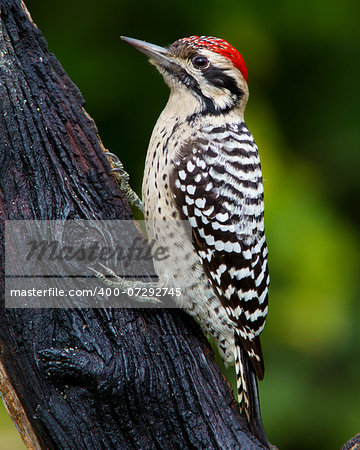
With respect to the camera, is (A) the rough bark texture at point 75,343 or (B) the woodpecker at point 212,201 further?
(B) the woodpecker at point 212,201

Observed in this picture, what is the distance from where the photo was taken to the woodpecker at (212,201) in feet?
9.78

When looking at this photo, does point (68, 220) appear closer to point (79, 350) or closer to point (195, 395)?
point (79, 350)

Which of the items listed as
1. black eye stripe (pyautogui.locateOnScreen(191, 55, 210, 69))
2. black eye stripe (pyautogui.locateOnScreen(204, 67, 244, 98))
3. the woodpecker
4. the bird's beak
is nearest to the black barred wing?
the woodpecker

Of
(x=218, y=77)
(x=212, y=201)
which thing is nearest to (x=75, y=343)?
(x=212, y=201)

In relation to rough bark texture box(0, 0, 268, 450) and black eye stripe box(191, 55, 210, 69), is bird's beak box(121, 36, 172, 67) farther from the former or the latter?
rough bark texture box(0, 0, 268, 450)

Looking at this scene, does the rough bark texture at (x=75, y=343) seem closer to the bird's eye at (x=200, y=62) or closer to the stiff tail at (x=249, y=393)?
the stiff tail at (x=249, y=393)

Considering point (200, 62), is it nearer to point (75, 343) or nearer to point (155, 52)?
point (155, 52)

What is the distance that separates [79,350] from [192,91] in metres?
1.55

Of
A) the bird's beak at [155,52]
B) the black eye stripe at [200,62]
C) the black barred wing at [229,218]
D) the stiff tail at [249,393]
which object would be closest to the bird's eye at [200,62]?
the black eye stripe at [200,62]

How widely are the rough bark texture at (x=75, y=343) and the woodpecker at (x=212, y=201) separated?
0.89 ft

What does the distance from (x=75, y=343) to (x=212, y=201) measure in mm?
1002

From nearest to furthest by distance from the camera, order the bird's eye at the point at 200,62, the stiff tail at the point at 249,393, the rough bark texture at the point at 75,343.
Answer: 1. the rough bark texture at the point at 75,343
2. the stiff tail at the point at 249,393
3. the bird's eye at the point at 200,62

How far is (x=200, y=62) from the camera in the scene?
10.4 feet

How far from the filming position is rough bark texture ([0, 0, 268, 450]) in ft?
8.09
